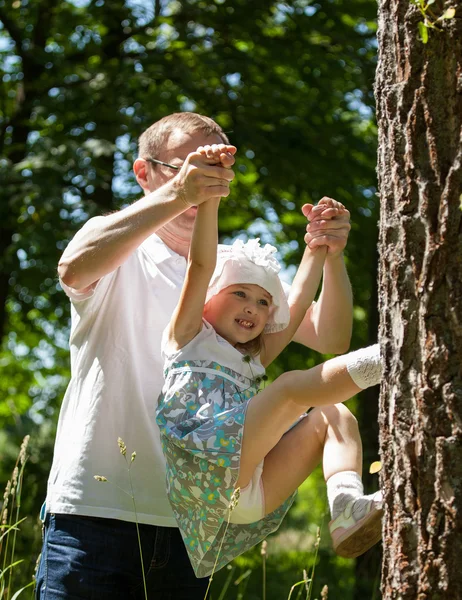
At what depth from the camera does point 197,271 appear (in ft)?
8.45

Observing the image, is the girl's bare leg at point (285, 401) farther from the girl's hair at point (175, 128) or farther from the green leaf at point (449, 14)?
the girl's hair at point (175, 128)

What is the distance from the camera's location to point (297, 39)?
284 inches

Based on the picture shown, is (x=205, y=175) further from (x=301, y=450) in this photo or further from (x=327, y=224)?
(x=301, y=450)

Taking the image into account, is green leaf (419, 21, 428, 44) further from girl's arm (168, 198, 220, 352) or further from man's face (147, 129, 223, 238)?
man's face (147, 129, 223, 238)

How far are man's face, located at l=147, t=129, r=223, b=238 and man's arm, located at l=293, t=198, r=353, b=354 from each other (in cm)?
39

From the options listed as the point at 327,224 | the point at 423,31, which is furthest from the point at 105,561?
the point at 423,31

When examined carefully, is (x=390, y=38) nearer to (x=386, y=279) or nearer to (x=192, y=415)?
(x=386, y=279)

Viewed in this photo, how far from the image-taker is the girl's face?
287 cm

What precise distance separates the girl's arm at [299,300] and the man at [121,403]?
0.12 m

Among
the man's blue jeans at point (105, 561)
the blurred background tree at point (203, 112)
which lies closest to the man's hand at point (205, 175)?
the man's blue jeans at point (105, 561)

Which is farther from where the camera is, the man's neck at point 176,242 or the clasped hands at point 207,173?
the man's neck at point 176,242

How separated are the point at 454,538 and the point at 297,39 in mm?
6138

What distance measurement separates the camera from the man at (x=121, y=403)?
2.46m

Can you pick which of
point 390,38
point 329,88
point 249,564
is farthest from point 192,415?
point 329,88
